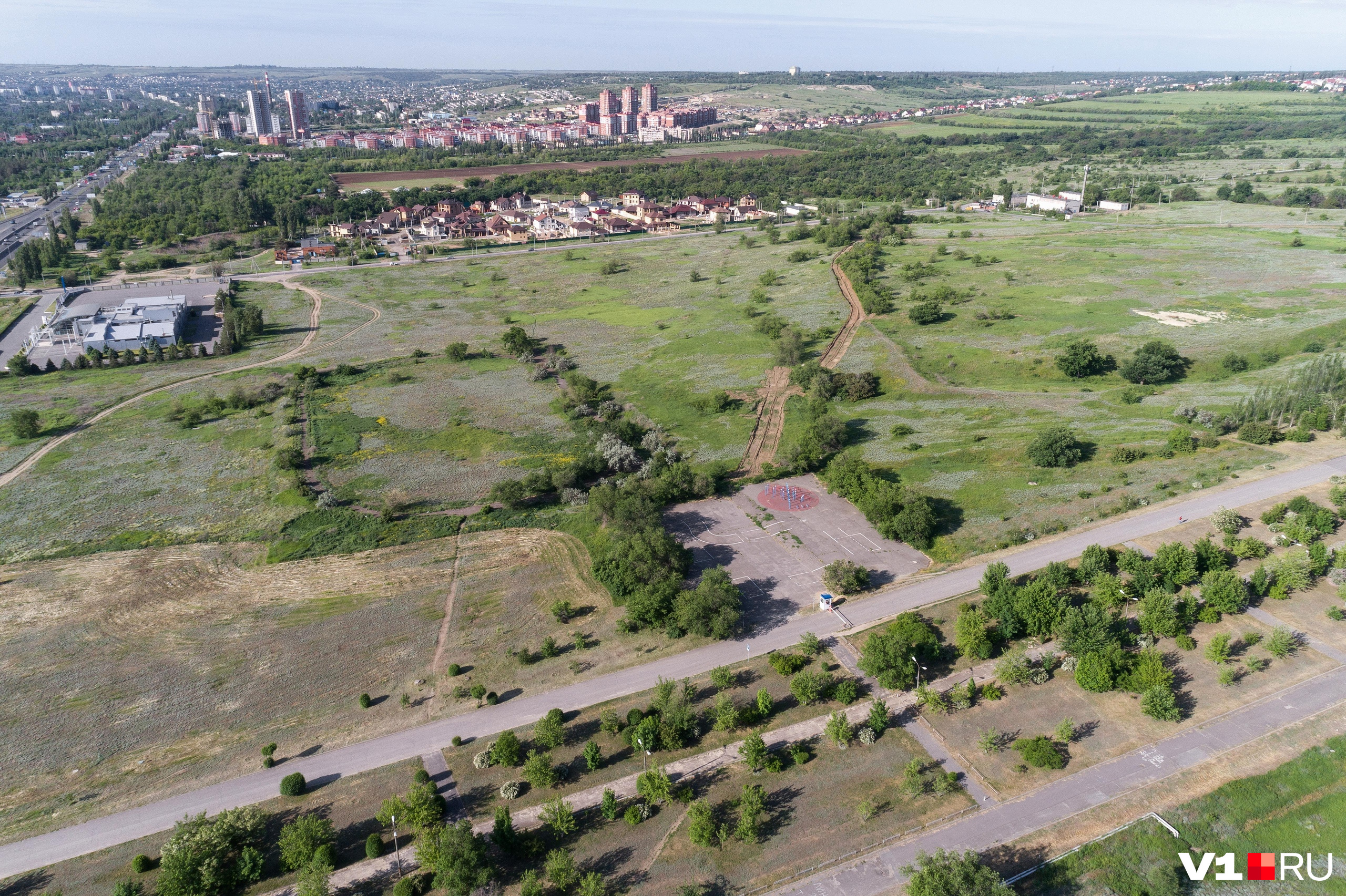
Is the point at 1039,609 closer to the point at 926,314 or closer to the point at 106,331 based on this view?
the point at 926,314

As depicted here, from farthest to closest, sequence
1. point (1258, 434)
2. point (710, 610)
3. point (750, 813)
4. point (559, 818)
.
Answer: point (1258, 434)
point (710, 610)
point (750, 813)
point (559, 818)

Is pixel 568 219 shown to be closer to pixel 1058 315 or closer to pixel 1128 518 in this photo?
pixel 1058 315

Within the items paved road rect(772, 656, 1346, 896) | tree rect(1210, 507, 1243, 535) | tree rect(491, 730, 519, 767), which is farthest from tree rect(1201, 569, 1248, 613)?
tree rect(491, 730, 519, 767)

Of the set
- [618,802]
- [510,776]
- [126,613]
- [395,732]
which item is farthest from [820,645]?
[126,613]

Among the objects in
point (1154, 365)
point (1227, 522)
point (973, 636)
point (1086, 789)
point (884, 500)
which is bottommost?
point (1086, 789)

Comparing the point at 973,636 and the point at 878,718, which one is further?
the point at 973,636

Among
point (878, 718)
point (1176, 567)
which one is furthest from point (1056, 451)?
point (878, 718)

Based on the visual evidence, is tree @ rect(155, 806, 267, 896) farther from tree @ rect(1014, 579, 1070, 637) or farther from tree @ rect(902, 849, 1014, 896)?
tree @ rect(1014, 579, 1070, 637)
